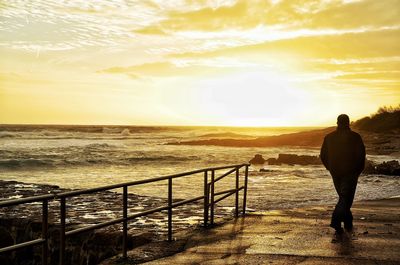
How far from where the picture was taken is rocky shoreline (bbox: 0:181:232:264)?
9.34 meters

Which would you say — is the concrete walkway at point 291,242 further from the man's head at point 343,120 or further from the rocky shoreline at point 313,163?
the rocky shoreline at point 313,163

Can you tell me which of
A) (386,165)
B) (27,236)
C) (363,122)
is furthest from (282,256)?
(363,122)

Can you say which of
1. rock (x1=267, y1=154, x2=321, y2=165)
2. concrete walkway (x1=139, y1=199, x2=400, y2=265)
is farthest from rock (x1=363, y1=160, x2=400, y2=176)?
concrete walkway (x1=139, y1=199, x2=400, y2=265)

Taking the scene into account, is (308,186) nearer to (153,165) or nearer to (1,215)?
(1,215)

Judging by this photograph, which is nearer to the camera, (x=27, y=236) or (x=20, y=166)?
(x=27, y=236)

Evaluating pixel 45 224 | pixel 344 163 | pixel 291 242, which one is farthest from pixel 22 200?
pixel 344 163

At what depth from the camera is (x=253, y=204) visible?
16.2m

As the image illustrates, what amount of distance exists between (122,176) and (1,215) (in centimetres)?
1904

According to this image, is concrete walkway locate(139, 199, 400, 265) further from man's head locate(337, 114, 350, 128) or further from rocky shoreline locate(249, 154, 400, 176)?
rocky shoreline locate(249, 154, 400, 176)

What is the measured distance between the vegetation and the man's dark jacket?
1659 inches

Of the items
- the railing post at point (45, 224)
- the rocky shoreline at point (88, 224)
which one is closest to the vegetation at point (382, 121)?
the rocky shoreline at point (88, 224)

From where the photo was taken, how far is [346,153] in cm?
879

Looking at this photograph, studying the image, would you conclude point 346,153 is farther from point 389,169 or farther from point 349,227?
point 389,169

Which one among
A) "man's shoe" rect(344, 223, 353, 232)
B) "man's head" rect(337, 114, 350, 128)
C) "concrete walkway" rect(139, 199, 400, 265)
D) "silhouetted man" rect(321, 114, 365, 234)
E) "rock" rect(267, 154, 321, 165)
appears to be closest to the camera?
"concrete walkway" rect(139, 199, 400, 265)
